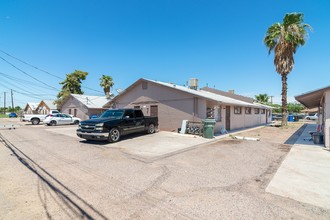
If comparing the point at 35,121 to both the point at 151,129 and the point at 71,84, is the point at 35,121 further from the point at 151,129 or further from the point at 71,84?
the point at 151,129

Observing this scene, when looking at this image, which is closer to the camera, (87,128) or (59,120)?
(87,128)

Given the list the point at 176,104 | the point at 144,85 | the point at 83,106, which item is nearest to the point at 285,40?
the point at 176,104

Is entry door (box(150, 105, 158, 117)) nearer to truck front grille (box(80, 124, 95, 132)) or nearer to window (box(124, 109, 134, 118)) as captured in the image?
window (box(124, 109, 134, 118))

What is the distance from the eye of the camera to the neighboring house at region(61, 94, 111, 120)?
28000 mm

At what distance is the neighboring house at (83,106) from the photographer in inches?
1102

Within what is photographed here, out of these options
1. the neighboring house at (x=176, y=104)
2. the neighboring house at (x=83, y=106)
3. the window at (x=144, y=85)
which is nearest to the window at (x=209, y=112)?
the neighboring house at (x=176, y=104)

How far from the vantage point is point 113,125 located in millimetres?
9586

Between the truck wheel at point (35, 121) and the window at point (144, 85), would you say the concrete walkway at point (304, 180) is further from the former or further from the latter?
the truck wheel at point (35, 121)

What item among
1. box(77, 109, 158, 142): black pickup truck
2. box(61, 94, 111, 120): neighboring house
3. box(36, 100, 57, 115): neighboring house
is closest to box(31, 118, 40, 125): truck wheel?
box(61, 94, 111, 120): neighboring house

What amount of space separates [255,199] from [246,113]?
18081mm

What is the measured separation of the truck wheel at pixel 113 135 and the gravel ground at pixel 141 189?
8.65 ft

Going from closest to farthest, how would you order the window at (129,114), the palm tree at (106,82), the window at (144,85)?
the window at (129,114) < the window at (144,85) < the palm tree at (106,82)

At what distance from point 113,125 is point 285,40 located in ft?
60.2

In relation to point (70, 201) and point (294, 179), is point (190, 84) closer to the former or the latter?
point (294, 179)
